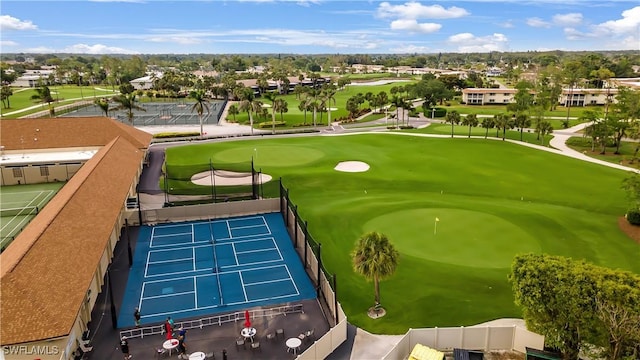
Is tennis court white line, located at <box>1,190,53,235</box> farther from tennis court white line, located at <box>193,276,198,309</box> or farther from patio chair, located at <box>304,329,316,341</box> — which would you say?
patio chair, located at <box>304,329,316,341</box>

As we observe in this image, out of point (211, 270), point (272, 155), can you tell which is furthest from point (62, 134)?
point (211, 270)

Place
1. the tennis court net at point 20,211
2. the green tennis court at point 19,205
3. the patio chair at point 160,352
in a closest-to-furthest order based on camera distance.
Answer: the patio chair at point 160,352
the green tennis court at point 19,205
the tennis court net at point 20,211

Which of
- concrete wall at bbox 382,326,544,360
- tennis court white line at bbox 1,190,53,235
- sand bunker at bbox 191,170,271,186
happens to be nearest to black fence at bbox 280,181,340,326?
concrete wall at bbox 382,326,544,360

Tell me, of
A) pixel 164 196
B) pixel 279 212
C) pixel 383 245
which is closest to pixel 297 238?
pixel 279 212

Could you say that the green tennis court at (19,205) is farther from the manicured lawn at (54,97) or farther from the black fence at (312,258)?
the manicured lawn at (54,97)

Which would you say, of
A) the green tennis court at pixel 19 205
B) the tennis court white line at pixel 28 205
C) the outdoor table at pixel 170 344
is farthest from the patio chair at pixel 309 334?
the tennis court white line at pixel 28 205

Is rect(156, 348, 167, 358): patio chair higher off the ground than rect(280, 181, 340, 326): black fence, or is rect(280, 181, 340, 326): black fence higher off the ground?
rect(280, 181, 340, 326): black fence

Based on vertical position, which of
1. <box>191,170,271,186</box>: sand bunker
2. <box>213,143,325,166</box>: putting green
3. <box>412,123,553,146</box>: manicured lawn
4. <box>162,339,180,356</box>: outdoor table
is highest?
<box>412,123,553,146</box>: manicured lawn
